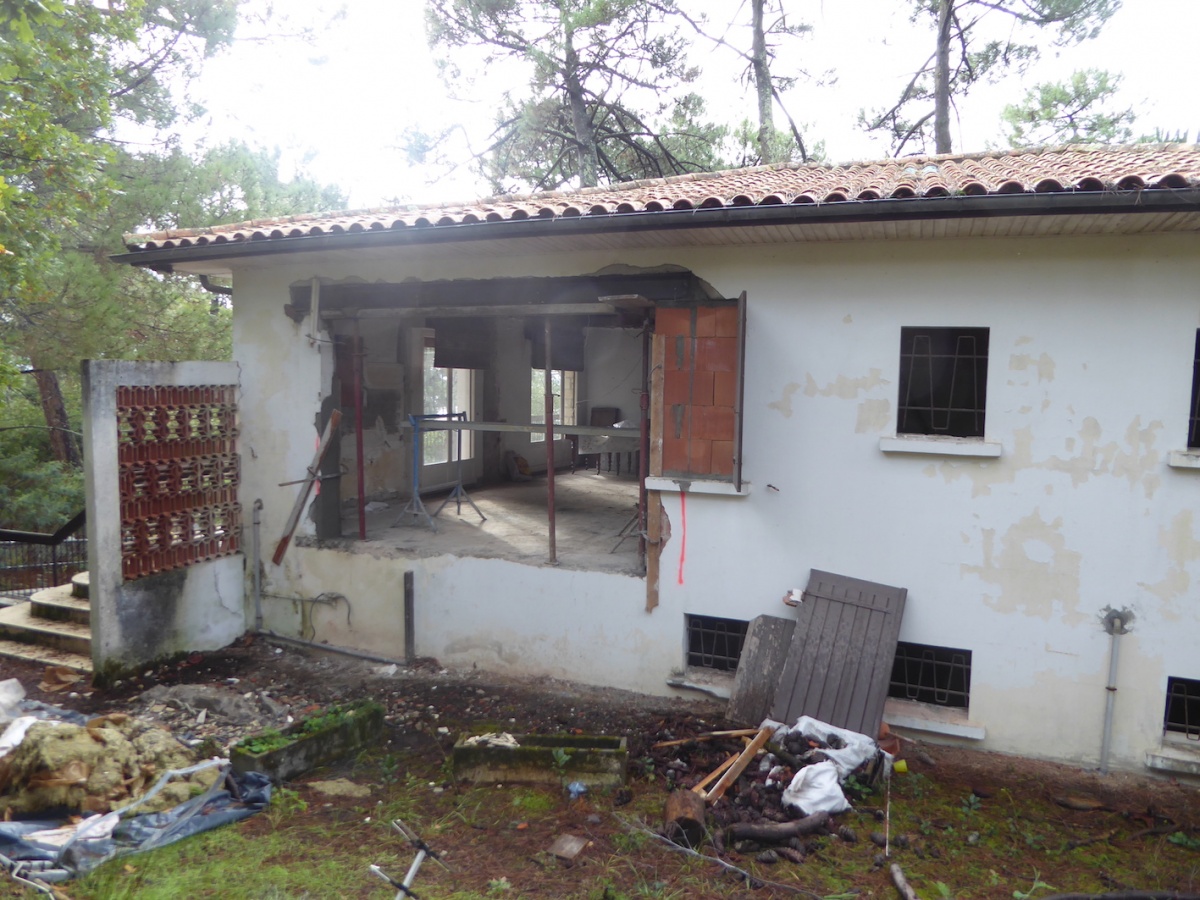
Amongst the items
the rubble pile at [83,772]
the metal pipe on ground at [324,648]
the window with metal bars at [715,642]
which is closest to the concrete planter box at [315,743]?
the rubble pile at [83,772]

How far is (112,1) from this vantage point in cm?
1008

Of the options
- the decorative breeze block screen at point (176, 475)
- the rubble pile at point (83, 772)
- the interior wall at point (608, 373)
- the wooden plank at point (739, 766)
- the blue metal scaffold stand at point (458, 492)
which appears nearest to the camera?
the rubble pile at point (83, 772)

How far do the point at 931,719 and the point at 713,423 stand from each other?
9.33 ft

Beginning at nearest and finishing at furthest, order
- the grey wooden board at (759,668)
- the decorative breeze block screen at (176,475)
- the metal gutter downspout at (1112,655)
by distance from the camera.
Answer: the metal gutter downspout at (1112,655), the grey wooden board at (759,668), the decorative breeze block screen at (176,475)

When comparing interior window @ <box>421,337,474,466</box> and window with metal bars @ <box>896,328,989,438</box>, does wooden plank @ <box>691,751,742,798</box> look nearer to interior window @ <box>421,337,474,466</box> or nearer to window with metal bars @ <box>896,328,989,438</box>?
window with metal bars @ <box>896,328,989,438</box>

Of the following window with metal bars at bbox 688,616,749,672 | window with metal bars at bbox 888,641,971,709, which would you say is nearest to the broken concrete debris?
window with metal bars at bbox 688,616,749,672

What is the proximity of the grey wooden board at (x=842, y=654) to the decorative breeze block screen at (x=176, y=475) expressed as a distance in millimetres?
5757

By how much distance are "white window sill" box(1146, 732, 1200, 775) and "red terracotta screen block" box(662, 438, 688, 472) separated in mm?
3900

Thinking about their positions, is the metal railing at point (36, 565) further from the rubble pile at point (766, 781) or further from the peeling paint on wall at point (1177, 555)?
the peeling paint on wall at point (1177, 555)

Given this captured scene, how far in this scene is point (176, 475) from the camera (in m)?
7.23

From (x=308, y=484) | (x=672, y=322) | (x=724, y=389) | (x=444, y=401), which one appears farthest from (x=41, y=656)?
(x=724, y=389)

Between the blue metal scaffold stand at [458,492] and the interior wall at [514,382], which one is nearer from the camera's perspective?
the blue metal scaffold stand at [458,492]

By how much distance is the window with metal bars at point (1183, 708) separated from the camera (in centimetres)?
532

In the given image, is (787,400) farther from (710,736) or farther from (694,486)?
(710,736)
